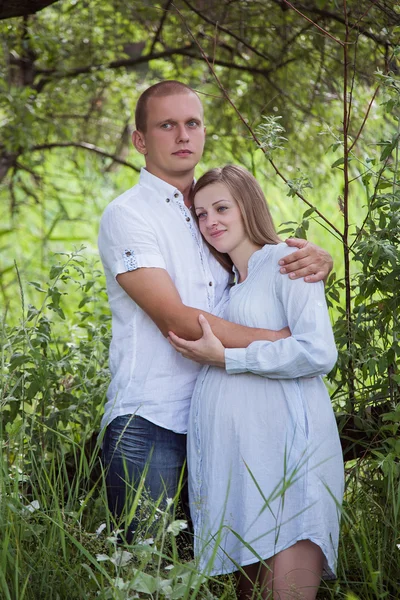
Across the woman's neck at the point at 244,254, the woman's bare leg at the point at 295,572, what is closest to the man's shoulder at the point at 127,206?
the woman's neck at the point at 244,254

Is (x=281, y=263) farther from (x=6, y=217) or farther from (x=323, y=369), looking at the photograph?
(x=6, y=217)

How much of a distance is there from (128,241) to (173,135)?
49 cm

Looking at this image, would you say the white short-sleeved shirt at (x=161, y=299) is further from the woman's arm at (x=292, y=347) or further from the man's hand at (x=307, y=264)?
the man's hand at (x=307, y=264)

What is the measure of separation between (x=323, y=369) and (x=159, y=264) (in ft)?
2.28

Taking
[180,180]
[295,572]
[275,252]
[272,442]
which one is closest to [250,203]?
[275,252]

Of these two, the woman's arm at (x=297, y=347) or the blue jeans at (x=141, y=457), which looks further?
the blue jeans at (x=141, y=457)

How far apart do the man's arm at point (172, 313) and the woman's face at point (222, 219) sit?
24 centimetres

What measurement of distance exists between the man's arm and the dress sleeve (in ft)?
0.19

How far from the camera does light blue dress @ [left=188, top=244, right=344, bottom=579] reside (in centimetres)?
256

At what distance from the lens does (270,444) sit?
2617 mm

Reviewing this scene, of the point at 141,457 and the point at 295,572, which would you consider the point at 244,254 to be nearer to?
the point at 141,457

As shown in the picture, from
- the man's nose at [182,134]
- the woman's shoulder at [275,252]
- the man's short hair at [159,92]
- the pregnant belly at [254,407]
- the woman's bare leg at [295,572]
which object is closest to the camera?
the woman's bare leg at [295,572]

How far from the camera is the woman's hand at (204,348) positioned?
8.82ft

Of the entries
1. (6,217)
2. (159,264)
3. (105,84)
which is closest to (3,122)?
(105,84)
